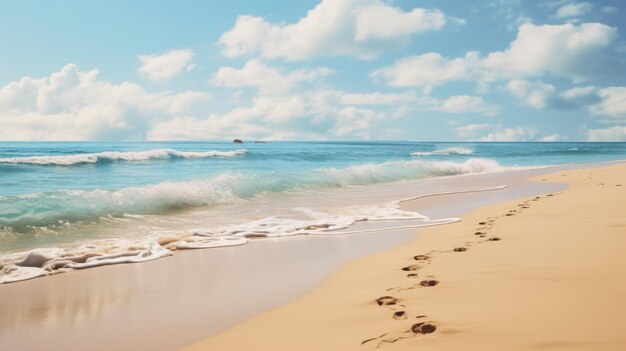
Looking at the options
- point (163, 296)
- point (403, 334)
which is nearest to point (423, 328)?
point (403, 334)

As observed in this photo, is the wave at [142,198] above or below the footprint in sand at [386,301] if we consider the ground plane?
above

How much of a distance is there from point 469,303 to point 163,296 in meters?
2.61

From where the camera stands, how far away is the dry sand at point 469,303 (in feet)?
7.39

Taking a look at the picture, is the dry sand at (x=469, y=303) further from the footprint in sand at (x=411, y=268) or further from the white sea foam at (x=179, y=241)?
the white sea foam at (x=179, y=241)

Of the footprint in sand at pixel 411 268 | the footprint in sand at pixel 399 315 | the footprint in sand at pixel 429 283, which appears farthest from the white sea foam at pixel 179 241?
the footprint in sand at pixel 399 315

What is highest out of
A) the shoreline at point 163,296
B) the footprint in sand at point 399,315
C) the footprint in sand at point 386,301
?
the footprint in sand at point 399,315

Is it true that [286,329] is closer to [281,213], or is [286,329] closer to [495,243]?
[495,243]

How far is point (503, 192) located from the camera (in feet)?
42.0

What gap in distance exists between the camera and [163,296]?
12.1 ft

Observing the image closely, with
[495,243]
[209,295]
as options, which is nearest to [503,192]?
[495,243]

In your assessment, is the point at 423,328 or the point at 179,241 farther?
the point at 179,241

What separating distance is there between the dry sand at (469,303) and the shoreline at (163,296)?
29 centimetres

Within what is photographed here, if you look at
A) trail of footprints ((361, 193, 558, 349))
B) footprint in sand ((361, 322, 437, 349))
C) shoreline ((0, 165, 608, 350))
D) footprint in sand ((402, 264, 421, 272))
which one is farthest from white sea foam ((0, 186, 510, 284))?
footprint in sand ((361, 322, 437, 349))

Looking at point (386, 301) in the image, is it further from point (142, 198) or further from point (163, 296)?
point (142, 198)
